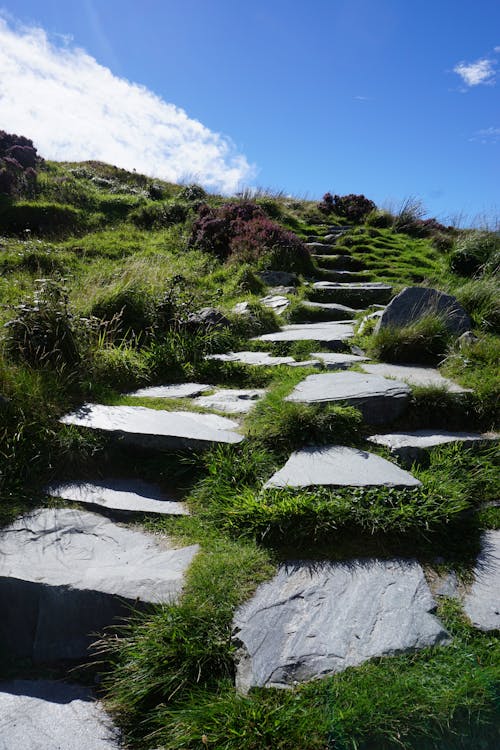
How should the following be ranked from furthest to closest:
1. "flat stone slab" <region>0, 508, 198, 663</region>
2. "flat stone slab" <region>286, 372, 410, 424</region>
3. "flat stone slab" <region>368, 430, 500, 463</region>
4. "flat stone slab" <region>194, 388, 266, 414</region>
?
"flat stone slab" <region>194, 388, 266, 414</region> < "flat stone slab" <region>286, 372, 410, 424</region> < "flat stone slab" <region>368, 430, 500, 463</region> < "flat stone slab" <region>0, 508, 198, 663</region>

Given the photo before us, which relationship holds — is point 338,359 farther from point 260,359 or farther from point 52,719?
point 52,719

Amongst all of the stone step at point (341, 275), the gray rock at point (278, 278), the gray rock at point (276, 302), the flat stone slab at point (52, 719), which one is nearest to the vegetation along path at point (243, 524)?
the flat stone slab at point (52, 719)

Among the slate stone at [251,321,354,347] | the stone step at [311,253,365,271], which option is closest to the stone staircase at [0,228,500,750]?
the slate stone at [251,321,354,347]

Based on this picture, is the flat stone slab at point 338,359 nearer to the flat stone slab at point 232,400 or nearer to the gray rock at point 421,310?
the gray rock at point 421,310

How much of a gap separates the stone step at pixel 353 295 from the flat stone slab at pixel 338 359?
10.3 ft

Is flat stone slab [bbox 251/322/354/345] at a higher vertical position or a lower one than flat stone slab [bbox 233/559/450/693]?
higher

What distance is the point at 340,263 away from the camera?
11.3m

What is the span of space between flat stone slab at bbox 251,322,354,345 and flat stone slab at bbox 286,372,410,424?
5.55 ft

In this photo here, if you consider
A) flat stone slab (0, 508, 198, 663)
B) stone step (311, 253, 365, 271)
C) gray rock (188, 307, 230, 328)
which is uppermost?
stone step (311, 253, 365, 271)

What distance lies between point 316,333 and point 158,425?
306cm

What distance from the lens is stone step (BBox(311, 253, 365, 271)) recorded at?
11.2m

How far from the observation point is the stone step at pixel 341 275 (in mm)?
10195

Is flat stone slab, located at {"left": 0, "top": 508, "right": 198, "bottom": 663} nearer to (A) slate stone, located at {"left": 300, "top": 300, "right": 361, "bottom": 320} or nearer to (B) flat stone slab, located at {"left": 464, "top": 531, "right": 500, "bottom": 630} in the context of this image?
(B) flat stone slab, located at {"left": 464, "top": 531, "right": 500, "bottom": 630}

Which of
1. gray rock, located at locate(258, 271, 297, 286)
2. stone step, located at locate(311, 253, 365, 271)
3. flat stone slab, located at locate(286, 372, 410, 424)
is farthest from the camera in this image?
stone step, located at locate(311, 253, 365, 271)
